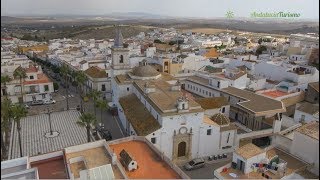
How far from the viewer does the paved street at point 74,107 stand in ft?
102

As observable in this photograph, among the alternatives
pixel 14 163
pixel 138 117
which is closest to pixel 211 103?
pixel 138 117

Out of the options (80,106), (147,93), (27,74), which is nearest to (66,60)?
(27,74)

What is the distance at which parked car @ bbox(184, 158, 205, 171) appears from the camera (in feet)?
76.3

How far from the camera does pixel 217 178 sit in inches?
713

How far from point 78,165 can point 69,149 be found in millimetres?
1815

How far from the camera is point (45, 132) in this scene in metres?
29.9

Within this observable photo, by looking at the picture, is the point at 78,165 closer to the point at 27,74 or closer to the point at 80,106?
the point at 80,106

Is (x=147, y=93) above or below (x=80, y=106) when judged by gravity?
above

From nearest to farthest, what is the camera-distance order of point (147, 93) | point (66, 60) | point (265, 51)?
1. point (147, 93)
2. point (66, 60)
3. point (265, 51)

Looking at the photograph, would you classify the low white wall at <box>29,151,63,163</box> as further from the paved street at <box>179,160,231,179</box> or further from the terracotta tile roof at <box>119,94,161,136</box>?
the paved street at <box>179,160,231,179</box>

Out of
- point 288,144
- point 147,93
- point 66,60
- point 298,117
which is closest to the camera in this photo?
point 288,144

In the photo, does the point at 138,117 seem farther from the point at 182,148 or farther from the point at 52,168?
the point at 52,168

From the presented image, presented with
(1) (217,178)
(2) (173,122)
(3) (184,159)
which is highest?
(2) (173,122)

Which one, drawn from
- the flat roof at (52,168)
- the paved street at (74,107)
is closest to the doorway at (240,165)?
the flat roof at (52,168)
